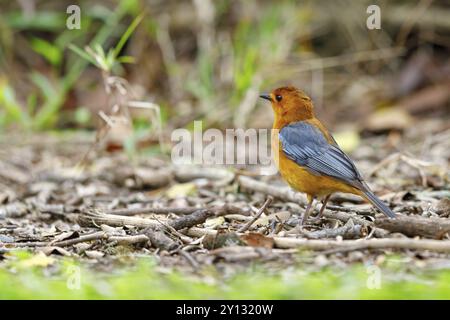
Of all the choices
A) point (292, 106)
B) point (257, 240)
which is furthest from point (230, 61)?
point (257, 240)

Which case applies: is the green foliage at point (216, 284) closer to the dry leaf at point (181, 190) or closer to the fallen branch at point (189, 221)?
the fallen branch at point (189, 221)

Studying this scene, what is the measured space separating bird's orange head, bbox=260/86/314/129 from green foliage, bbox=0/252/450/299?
2187 mm

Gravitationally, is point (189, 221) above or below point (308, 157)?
below

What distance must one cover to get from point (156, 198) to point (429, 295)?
335 centimetres

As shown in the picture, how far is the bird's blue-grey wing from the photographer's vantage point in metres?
4.80

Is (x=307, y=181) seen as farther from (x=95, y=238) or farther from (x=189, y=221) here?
(x=95, y=238)

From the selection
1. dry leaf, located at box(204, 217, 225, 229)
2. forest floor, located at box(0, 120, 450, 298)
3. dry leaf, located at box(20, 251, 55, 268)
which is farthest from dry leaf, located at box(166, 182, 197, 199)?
dry leaf, located at box(20, 251, 55, 268)

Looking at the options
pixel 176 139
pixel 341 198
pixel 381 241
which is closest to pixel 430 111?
pixel 176 139

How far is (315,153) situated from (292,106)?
2.15ft

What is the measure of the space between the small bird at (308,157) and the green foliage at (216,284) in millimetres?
1010

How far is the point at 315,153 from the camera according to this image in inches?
201

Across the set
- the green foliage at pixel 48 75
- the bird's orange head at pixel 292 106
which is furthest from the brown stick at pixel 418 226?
the green foliage at pixel 48 75

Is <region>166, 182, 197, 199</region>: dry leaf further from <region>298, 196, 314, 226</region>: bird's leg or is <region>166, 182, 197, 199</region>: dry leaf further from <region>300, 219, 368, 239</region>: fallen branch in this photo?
<region>300, 219, 368, 239</region>: fallen branch

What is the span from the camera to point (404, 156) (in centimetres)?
592
